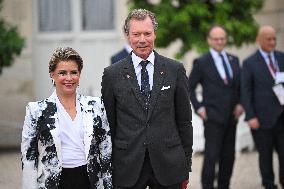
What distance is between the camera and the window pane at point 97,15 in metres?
14.0

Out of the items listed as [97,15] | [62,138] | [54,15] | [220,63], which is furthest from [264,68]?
[54,15]

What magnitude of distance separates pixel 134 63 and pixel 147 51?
133 mm

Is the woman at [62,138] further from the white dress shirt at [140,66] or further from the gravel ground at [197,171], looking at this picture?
the gravel ground at [197,171]

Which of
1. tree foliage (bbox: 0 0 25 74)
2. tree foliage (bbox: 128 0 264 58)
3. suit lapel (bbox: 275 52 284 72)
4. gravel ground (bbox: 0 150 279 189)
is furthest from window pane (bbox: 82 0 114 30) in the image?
suit lapel (bbox: 275 52 284 72)

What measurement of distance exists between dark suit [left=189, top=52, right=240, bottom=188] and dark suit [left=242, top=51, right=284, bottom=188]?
0.24 metres

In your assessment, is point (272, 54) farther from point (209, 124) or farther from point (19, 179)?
point (19, 179)

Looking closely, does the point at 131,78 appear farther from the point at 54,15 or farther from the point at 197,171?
the point at 54,15

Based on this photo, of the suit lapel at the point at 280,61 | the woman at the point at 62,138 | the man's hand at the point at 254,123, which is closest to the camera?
the woman at the point at 62,138

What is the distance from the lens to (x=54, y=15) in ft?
46.2

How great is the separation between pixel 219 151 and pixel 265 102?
0.74 metres

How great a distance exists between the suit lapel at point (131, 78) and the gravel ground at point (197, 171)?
383 centimetres

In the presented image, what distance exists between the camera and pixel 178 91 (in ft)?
15.0

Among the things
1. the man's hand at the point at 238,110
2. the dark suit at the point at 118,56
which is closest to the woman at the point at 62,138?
the dark suit at the point at 118,56

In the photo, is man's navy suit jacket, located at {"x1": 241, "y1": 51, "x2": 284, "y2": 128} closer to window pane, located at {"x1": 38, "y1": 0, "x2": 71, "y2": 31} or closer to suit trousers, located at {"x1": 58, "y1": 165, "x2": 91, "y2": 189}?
suit trousers, located at {"x1": 58, "y1": 165, "x2": 91, "y2": 189}
